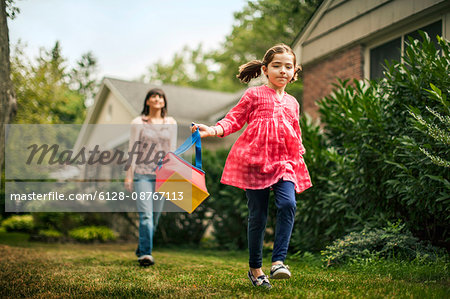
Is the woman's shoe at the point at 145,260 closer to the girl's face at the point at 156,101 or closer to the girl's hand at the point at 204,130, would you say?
the girl's face at the point at 156,101

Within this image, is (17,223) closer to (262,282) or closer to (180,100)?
(180,100)

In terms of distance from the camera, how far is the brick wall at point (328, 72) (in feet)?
24.9

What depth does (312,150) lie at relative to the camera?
5.61 m

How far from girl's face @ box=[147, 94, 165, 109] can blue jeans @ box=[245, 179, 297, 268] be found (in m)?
2.27

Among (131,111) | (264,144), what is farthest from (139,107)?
(264,144)

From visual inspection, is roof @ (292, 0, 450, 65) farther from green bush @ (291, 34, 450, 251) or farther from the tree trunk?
the tree trunk

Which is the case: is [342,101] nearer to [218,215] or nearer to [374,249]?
[374,249]

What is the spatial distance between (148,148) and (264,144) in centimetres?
216

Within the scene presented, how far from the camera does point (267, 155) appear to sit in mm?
3055

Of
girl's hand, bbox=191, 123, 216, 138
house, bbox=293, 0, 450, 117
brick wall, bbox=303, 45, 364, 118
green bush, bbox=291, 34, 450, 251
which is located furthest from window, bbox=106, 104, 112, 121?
girl's hand, bbox=191, 123, 216, 138

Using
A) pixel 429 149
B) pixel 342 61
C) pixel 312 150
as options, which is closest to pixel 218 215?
pixel 312 150

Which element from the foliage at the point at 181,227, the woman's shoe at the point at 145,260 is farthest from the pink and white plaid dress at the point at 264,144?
the foliage at the point at 181,227

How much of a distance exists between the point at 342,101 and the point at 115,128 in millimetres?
15263

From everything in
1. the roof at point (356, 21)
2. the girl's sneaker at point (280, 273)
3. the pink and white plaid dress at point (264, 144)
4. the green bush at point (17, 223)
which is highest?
the roof at point (356, 21)
